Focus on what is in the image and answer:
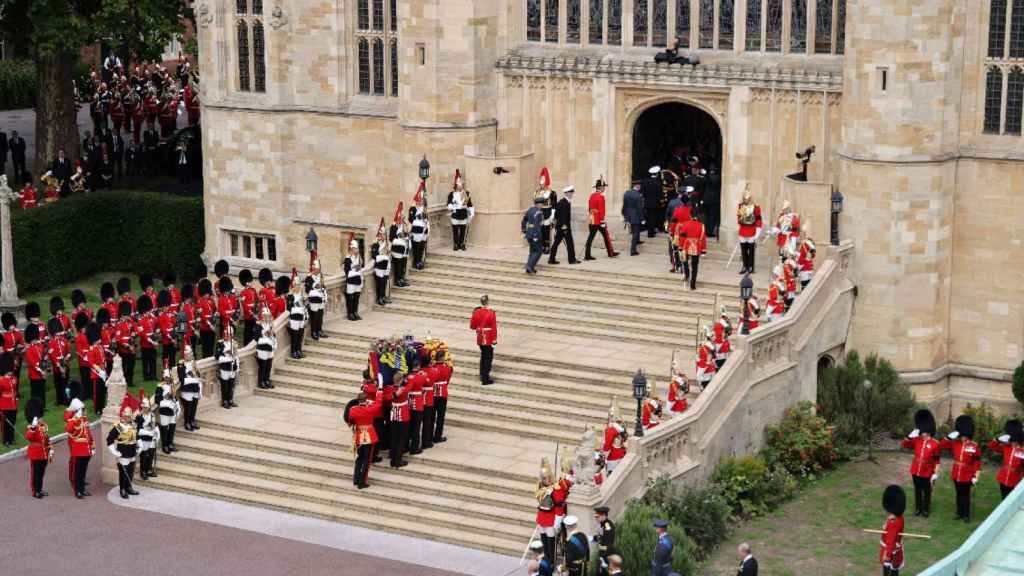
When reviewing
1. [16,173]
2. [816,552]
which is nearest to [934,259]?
[816,552]

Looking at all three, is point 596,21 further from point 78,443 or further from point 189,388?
point 78,443

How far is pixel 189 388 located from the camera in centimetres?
4212

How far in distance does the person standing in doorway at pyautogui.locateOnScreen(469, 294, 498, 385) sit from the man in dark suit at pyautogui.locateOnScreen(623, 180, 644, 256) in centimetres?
591

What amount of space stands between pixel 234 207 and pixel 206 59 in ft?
12.4

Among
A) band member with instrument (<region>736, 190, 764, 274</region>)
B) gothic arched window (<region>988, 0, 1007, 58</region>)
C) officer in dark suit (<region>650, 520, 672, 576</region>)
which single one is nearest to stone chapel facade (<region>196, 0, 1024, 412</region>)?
gothic arched window (<region>988, 0, 1007, 58</region>)

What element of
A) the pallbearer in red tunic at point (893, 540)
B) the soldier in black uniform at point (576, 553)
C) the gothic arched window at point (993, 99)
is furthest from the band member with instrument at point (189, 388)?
the gothic arched window at point (993, 99)

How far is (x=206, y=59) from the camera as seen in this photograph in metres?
→ 52.9

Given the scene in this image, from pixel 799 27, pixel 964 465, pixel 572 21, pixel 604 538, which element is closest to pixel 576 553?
pixel 604 538

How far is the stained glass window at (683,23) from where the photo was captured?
4784 cm

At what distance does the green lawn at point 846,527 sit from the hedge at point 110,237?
2137 cm

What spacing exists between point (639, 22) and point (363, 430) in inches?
551

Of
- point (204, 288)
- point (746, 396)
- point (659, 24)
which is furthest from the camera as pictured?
point (204, 288)

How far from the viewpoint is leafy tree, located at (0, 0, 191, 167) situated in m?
54.7

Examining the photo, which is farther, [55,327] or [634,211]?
[634,211]
